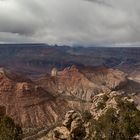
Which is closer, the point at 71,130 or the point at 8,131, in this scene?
the point at 8,131

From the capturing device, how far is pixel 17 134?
6931 centimetres

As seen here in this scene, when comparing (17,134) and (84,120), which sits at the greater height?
(17,134)

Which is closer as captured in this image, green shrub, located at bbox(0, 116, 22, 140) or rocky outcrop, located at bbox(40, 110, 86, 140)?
green shrub, located at bbox(0, 116, 22, 140)

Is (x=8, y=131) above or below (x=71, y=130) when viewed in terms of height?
above

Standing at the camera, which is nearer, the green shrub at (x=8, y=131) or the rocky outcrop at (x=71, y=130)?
the green shrub at (x=8, y=131)

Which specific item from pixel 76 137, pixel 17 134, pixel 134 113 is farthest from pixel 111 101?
pixel 17 134

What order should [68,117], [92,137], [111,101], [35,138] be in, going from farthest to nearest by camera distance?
[35,138] → [111,101] → [68,117] → [92,137]

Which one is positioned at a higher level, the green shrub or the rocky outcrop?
the green shrub

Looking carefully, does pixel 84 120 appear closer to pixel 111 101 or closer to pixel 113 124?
pixel 111 101

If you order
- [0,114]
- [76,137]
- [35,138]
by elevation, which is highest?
[0,114]

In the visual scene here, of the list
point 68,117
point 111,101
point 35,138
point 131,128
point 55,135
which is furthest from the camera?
point 35,138

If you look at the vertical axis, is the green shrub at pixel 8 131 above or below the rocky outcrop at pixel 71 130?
above

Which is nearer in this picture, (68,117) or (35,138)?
(68,117)

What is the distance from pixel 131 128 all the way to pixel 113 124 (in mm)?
3818
